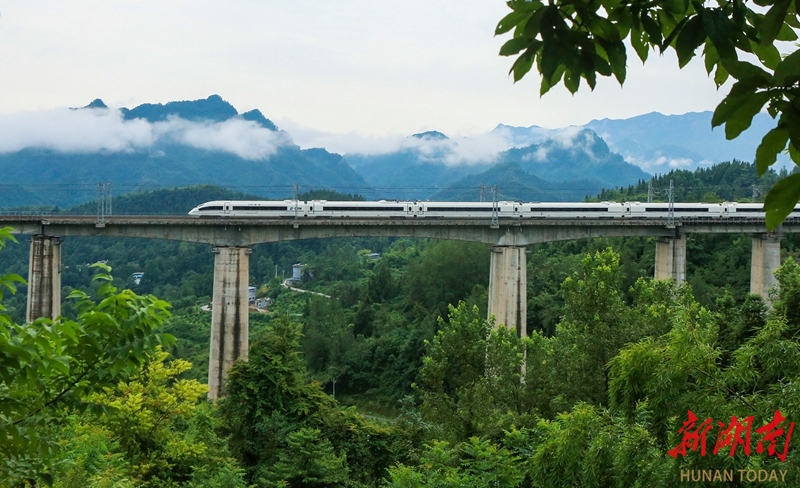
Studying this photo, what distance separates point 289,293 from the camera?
77.6 metres

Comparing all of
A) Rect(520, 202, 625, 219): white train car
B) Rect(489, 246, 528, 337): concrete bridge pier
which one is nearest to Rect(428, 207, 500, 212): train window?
Rect(520, 202, 625, 219): white train car

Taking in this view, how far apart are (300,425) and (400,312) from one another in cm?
4125

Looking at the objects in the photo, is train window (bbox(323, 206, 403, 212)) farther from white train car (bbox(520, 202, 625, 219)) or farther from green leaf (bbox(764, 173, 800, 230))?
green leaf (bbox(764, 173, 800, 230))

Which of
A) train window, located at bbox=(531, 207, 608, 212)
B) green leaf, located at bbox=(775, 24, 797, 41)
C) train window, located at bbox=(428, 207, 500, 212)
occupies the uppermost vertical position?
train window, located at bbox=(531, 207, 608, 212)

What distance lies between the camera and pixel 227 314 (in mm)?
37906

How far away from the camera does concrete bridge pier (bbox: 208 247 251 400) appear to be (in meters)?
37.8

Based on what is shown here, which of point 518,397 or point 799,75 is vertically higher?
point 799,75

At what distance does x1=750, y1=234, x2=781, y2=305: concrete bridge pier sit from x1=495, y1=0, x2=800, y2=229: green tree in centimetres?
4629

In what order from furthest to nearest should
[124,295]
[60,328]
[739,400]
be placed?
[739,400], [124,295], [60,328]

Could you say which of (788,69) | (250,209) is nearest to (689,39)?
(788,69)

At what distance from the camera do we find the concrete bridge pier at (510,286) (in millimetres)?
40469

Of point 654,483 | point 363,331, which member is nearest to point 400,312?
point 363,331

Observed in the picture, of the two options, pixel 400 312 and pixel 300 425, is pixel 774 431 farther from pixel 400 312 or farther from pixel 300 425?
pixel 400 312

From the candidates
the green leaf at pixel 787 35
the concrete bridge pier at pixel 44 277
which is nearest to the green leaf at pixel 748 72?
the green leaf at pixel 787 35
